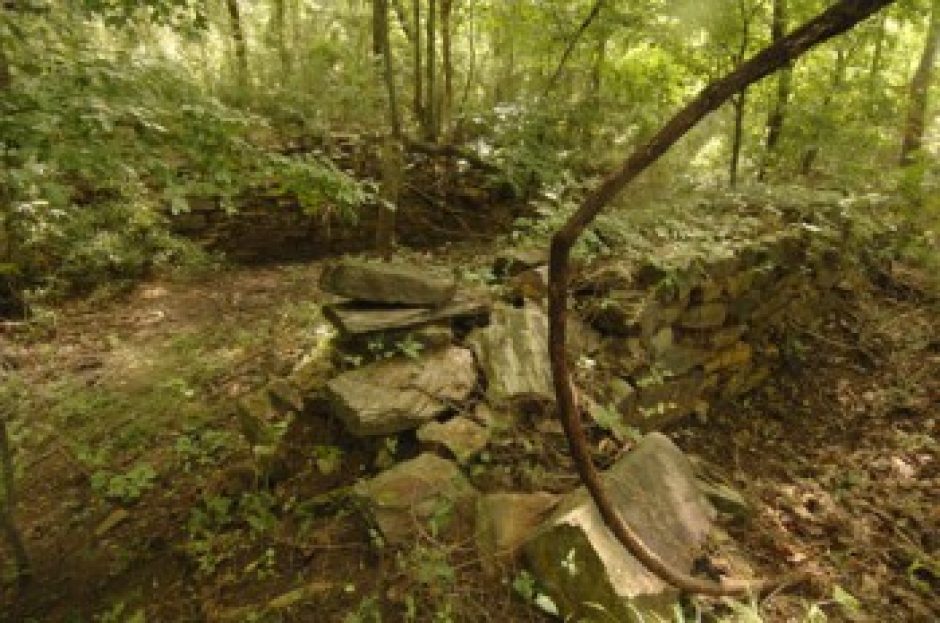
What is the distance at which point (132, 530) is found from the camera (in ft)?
10.3

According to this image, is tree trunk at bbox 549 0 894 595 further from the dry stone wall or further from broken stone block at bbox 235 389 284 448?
broken stone block at bbox 235 389 284 448

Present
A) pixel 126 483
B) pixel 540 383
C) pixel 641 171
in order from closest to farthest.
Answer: pixel 641 171
pixel 540 383
pixel 126 483

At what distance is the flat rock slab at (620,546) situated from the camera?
203cm

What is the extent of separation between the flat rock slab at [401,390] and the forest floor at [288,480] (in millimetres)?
261

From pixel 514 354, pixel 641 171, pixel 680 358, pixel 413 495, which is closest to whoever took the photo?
pixel 641 171

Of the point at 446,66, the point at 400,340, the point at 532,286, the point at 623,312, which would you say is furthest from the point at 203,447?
the point at 446,66

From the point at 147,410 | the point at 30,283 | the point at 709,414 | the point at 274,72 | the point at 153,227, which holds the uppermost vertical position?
the point at 274,72

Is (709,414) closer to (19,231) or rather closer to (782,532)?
(782,532)

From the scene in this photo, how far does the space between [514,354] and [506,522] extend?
1.02 meters

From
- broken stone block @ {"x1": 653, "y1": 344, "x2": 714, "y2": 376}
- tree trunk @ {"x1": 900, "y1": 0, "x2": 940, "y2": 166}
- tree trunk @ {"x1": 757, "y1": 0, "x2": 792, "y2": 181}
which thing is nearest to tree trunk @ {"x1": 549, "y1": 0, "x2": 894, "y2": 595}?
broken stone block @ {"x1": 653, "y1": 344, "x2": 714, "y2": 376}

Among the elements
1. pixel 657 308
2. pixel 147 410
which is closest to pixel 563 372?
pixel 657 308

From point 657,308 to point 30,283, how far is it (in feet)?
18.6

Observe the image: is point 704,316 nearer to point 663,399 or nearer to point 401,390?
point 663,399

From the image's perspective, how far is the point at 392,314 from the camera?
3.19 meters
